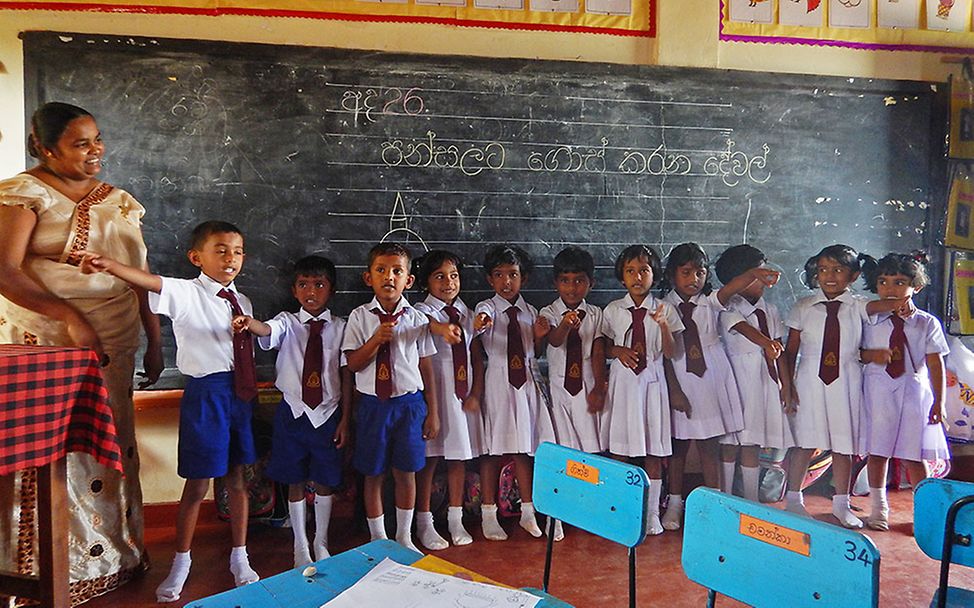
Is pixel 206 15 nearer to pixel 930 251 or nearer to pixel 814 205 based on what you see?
pixel 814 205

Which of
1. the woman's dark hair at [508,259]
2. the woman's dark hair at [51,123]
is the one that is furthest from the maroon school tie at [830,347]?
the woman's dark hair at [51,123]

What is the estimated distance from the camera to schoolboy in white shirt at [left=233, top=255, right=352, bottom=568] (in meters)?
2.90

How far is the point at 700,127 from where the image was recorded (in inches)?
149

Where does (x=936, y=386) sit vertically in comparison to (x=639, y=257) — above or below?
below

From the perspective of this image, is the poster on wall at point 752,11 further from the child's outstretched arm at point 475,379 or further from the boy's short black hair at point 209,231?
the boy's short black hair at point 209,231

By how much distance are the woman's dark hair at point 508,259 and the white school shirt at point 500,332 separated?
18 centimetres

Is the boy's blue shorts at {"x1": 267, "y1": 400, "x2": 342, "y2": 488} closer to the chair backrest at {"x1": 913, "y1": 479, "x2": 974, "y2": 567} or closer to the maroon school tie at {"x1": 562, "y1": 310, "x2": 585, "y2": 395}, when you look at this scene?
the maroon school tie at {"x1": 562, "y1": 310, "x2": 585, "y2": 395}

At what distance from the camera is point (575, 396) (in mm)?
3324

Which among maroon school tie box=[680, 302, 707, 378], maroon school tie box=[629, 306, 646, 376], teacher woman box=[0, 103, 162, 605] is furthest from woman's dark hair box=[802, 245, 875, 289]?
teacher woman box=[0, 103, 162, 605]

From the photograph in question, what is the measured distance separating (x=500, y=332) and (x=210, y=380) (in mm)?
1278

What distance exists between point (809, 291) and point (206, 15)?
11.4 ft

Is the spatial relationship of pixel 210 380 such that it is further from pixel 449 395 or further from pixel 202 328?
pixel 449 395

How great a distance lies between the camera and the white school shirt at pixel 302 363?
2904mm

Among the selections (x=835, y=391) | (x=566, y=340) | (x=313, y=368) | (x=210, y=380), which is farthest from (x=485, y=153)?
(x=835, y=391)
